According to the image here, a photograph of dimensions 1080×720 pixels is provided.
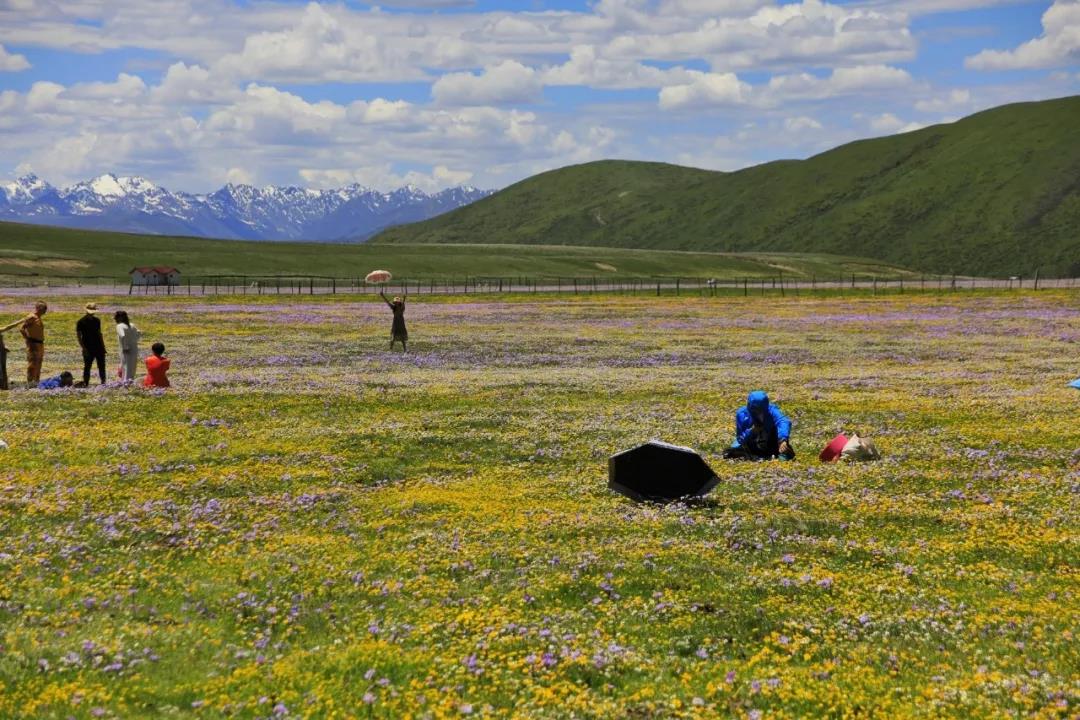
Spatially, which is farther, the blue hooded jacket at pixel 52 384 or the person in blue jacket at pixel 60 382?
the person in blue jacket at pixel 60 382

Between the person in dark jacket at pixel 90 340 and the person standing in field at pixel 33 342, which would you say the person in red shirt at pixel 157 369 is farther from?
the person standing in field at pixel 33 342

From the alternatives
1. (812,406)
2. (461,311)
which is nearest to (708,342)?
(812,406)

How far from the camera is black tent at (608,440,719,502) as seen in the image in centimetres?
1816

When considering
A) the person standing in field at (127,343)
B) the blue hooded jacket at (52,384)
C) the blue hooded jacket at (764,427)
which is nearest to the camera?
the blue hooded jacket at (764,427)

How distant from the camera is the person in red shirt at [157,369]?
3153 centimetres

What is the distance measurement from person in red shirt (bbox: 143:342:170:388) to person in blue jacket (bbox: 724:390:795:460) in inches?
772

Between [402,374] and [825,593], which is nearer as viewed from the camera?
[825,593]

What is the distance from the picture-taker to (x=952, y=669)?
1043 cm

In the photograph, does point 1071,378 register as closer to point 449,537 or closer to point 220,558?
point 449,537

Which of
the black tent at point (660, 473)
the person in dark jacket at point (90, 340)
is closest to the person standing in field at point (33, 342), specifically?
the person in dark jacket at point (90, 340)

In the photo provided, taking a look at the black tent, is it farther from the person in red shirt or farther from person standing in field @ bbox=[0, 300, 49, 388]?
person standing in field @ bbox=[0, 300, 49, 388]

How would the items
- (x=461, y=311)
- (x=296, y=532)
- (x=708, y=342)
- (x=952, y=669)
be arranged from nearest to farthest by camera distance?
1. (x=952, y=669)
2. (x=296, y=532)
3. (x=708, y=342)
4. (x=461, y=311)

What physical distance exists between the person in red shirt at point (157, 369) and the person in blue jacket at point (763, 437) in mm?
19612

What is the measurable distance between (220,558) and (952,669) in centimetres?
1072
